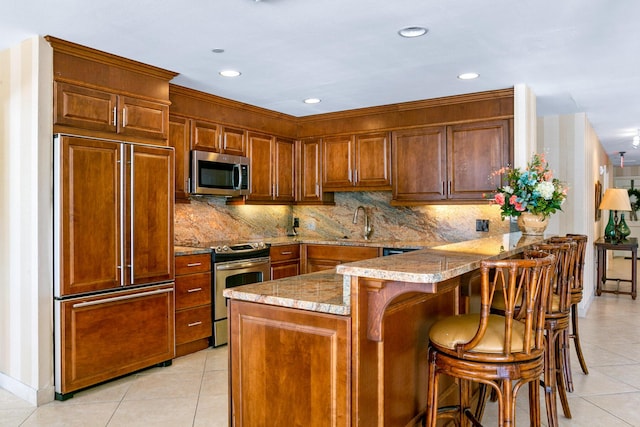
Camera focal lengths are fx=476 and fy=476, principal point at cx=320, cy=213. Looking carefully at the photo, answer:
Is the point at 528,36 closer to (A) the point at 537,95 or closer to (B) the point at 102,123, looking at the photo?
(A) the point at 537,95

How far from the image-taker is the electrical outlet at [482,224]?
4930 millimetres

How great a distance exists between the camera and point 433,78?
405cm

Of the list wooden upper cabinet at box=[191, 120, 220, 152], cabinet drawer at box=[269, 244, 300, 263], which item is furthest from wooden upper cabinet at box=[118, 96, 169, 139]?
cabinet drawer at box=[269, 244, 300, 263]

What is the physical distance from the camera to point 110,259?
135 inches

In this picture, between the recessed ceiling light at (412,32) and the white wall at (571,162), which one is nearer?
the recessed ceiling light at (412,32)

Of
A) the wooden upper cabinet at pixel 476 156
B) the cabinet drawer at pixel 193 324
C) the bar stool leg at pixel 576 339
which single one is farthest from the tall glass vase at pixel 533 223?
the cabinet drawer at pixel 193 324

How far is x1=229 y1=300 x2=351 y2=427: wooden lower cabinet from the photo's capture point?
1887 millimetres

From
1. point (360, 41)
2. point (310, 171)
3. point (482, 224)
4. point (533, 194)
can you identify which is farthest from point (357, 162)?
point (360, 41)

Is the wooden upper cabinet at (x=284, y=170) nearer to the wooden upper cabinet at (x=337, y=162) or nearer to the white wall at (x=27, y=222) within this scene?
the wooden upper cabinet at (x=337, y=162)

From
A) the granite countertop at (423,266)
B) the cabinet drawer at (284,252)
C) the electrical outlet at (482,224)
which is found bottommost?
the cabinet drawer at (284,252)

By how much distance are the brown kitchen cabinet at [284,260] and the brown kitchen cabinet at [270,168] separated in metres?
0.62

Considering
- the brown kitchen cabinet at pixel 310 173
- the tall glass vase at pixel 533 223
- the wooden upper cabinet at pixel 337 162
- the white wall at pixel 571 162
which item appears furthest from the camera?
the brown kitchen cabinet at pixel 310 173

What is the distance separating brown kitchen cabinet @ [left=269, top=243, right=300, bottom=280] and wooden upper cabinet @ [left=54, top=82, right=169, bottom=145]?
176cm

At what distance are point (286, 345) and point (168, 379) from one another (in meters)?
2.02
